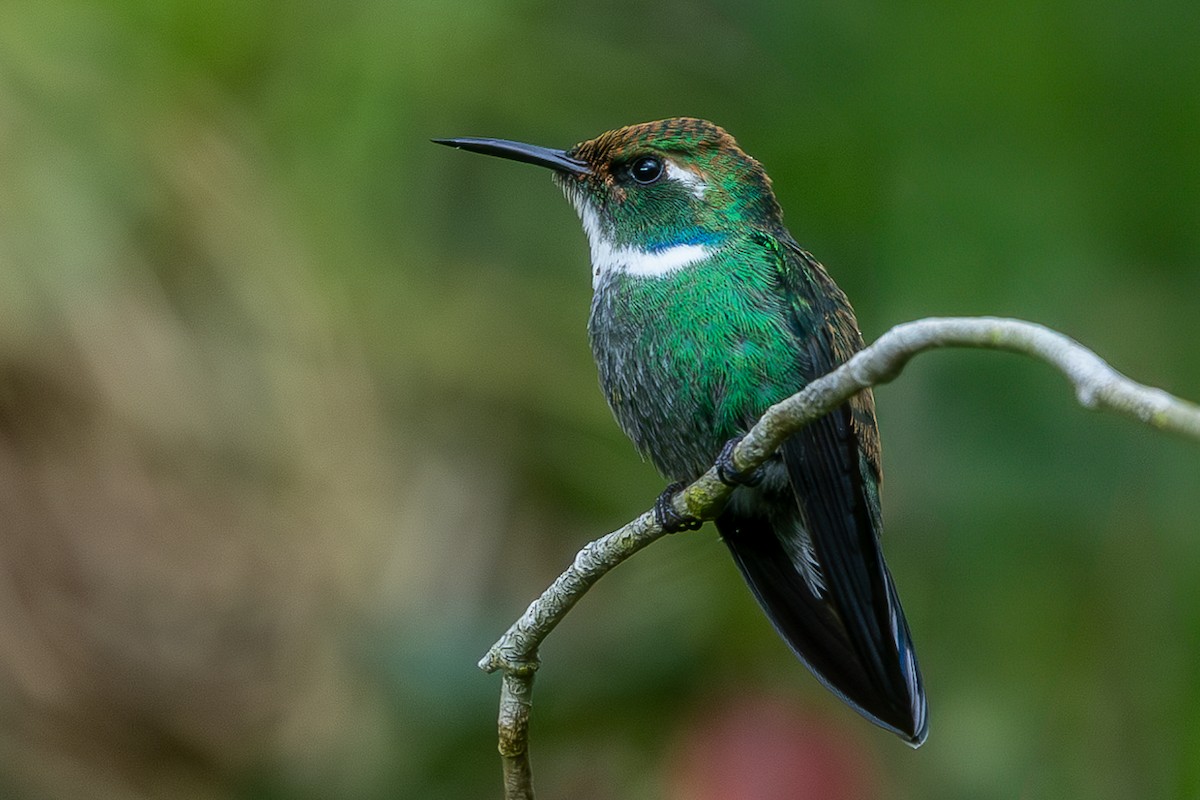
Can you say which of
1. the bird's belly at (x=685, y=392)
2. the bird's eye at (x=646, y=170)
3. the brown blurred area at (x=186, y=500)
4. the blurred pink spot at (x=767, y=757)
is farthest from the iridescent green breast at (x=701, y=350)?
the brown blurred area at (x=186, y=500)

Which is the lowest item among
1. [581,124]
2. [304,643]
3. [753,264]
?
[753,264]

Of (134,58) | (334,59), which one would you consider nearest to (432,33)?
(334,59)

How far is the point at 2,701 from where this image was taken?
Result: 479 cm

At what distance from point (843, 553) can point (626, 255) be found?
2.85 feet

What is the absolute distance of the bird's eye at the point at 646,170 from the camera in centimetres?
337

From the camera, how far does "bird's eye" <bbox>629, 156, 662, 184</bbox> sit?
11.0ft

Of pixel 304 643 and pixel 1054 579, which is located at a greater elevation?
pixel 304 643

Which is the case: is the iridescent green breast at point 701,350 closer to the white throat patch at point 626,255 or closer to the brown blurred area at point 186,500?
the white throat patch at point 626,255

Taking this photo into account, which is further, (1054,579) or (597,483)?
(597,483)

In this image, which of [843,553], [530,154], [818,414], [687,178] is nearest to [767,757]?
[843,553]

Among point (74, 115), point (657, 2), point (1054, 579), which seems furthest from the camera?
point (657, 2)

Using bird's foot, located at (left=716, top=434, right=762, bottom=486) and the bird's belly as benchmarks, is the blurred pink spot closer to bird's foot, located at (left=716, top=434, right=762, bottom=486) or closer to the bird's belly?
the bird's belly

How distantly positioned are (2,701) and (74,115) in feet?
6.14

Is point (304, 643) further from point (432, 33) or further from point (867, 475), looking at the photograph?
point (867, 475)
